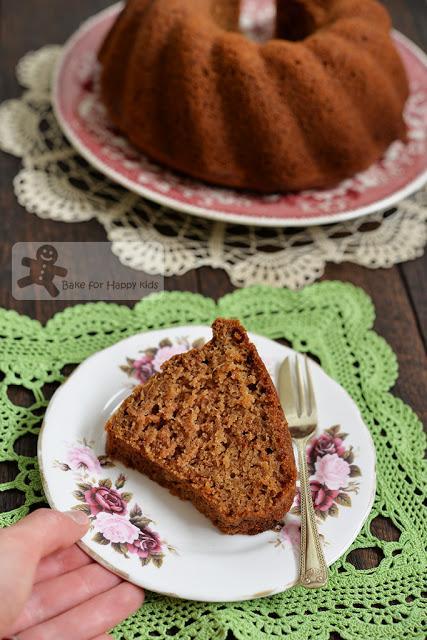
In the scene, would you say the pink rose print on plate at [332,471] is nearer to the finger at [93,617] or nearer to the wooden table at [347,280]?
the wooden table at [347,280]

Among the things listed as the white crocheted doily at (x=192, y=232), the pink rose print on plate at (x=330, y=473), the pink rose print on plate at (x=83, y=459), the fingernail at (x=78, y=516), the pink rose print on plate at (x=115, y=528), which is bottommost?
the pink rose print on plate at (x=115, y=528)

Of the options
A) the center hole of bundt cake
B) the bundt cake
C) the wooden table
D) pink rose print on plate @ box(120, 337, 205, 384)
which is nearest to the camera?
pink rose print on plate @ box(120, 337, 205, 384)

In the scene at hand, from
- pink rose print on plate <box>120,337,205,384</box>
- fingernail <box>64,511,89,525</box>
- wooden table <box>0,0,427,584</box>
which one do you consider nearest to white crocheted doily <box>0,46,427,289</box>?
wooden table <box>0,0,427,584</box>

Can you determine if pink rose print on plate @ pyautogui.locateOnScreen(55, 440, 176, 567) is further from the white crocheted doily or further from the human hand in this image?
the white crocheted doily

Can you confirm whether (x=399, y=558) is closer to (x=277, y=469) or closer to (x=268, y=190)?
(x=277, y=469)

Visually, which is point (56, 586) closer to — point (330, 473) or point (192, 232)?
point (330, 473)

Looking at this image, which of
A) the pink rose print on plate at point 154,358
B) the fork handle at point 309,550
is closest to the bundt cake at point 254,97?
the pink rose print on plate at point 154,358
